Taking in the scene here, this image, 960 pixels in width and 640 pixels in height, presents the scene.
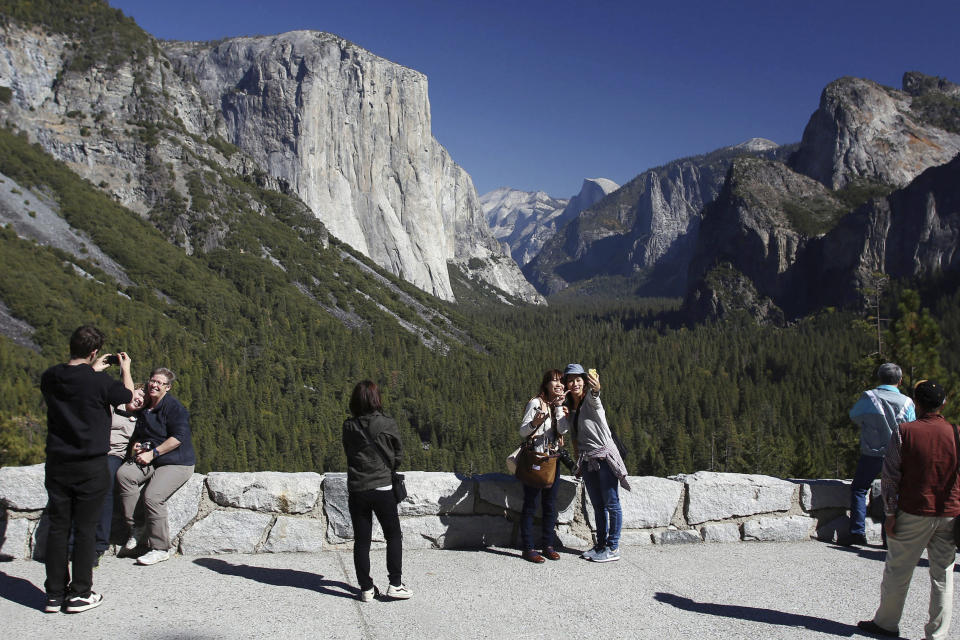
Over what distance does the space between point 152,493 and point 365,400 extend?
261 cm

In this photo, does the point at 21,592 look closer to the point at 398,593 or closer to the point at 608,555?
the point at 398,593

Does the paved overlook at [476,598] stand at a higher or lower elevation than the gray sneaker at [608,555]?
lower

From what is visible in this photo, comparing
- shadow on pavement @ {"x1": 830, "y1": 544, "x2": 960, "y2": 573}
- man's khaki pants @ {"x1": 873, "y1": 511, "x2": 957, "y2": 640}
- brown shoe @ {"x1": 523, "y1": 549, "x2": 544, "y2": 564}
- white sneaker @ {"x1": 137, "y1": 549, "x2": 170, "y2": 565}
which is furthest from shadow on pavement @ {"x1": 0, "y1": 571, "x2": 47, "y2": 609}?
shadow on pavement @ {"x1": 830, "y1": 544, "x2": 960, "y2": 573}

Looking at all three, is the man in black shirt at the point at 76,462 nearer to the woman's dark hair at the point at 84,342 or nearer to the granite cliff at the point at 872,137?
the woman's dark hair at the point at 84,342

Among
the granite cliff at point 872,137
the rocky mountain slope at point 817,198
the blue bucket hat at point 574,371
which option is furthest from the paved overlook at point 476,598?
the granite cliff at point 872,137

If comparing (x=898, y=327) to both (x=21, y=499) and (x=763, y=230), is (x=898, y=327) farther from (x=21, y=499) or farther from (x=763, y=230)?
(x=763, y=230)

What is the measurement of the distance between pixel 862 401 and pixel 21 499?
9.51m

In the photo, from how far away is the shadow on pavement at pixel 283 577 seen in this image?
5832 mm

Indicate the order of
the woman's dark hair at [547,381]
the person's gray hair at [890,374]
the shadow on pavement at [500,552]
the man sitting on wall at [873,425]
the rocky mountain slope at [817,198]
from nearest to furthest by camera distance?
1. the woman's dark hair at [547,381]
2. the shadow on pavement at [500,552]
3. the person's gray hair at [890,374]
4. the man sitting on wall at [873,425]
5. the rocky mountain slope at [817,198]

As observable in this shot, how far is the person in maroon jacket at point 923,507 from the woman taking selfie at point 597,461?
2540 millimetres

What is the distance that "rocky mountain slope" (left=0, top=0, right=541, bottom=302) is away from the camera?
341 ft

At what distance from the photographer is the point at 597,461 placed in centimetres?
700

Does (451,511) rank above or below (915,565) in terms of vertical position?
below

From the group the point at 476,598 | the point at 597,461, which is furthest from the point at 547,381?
the point at 476,598
